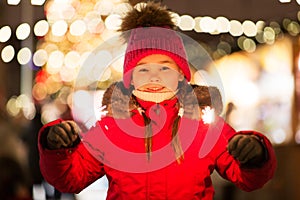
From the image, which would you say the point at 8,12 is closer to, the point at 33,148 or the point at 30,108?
the point at 33,148

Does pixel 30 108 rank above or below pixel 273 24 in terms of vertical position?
below

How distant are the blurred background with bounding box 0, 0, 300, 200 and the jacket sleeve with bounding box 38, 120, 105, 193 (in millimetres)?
2420

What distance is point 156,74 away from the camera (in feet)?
12.2

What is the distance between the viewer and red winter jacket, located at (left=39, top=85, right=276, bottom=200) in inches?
141

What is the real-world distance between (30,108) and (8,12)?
24.5 ft

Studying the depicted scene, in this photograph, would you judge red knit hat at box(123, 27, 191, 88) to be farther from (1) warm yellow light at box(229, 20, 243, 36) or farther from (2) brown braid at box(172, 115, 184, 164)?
(1) warm yellow light at box(229, 20, 243, 36)

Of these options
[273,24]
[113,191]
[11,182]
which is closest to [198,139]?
[113,191]

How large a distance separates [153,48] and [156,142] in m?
0.44

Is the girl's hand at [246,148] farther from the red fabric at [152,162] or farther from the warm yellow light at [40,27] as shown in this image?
the warm yellow light at [40,27]

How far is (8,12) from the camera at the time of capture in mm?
8852

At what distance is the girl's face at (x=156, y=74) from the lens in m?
3.72

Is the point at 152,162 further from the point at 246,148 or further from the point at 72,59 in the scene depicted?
the point at 72,59

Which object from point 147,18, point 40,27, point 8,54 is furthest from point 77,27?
point 147,18

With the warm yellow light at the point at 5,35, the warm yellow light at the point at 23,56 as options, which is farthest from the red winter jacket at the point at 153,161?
the warm yellow light at the point at 23,56
